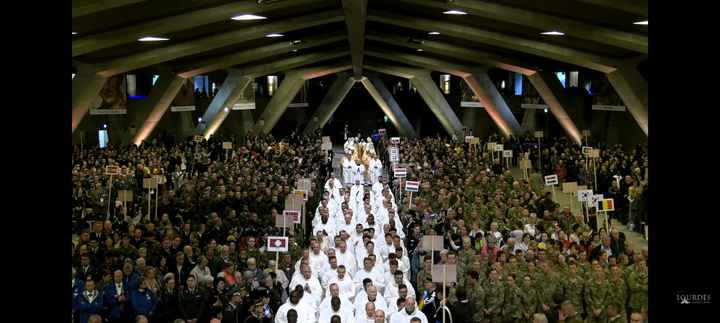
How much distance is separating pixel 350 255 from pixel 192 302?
5311 mm

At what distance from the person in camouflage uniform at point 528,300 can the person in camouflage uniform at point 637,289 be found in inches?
64.4

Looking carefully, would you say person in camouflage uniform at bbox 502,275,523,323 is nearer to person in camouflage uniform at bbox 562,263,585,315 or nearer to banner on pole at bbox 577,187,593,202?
person in camouflage uniform at bbox 562,263,585,315

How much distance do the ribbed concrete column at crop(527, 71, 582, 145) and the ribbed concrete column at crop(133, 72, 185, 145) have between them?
1620cm

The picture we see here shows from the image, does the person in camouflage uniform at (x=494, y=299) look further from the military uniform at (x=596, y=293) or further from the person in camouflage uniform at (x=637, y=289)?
the person in camouflage uniform at (x=637, y=289)

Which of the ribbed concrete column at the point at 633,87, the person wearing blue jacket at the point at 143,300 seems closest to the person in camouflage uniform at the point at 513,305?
the person wearing blue jacket at the point at 143,300

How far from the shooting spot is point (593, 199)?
23.8 m

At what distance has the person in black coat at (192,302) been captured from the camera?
560 inches

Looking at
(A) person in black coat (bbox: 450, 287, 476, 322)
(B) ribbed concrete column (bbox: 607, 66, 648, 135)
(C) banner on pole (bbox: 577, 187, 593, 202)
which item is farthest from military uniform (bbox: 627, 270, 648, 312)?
(B) ribbed concrete column (bbox: 607, 66, 648, 135)

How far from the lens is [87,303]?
47.3 ft

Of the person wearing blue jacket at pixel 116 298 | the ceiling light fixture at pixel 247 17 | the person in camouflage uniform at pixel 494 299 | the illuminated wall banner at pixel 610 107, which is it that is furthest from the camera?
the illuminated wall banner at pixel 610 107

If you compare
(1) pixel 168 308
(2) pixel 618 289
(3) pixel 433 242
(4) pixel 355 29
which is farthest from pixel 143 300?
(4) pixel 355 29

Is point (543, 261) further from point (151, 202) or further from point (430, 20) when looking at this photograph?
point (430, 20)
